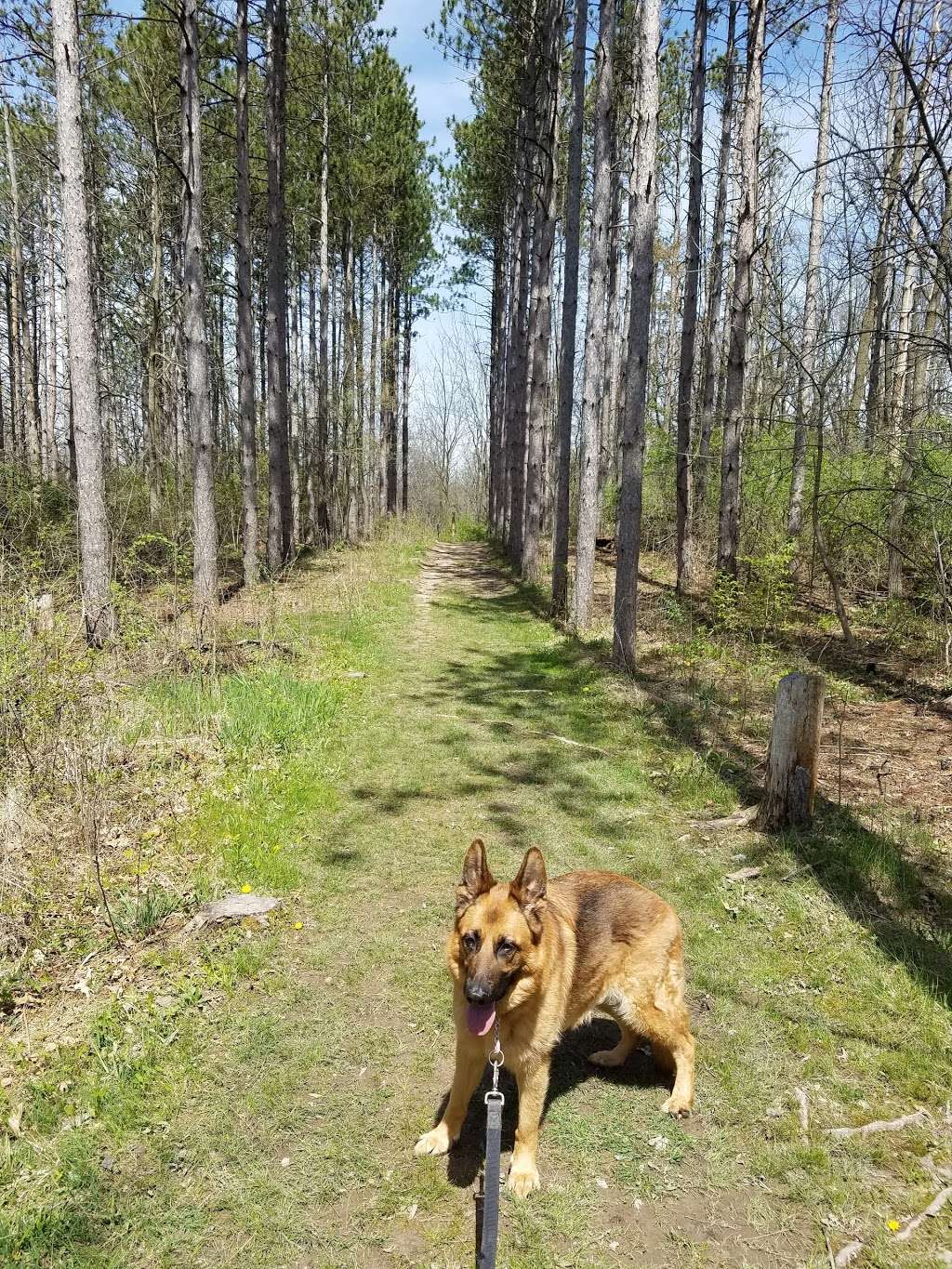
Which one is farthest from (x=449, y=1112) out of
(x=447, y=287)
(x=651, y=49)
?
(x=447, y=287)

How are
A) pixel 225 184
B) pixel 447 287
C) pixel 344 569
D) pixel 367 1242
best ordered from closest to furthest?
pixel 367 1242 < pixel 344 569 < pixel 225 184 < pixel 447 287

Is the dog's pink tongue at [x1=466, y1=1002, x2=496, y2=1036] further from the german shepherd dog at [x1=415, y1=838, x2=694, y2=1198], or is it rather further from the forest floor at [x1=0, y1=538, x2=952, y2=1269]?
the forest floor at [x1=0, y1=538, x2=952, y2=1269]

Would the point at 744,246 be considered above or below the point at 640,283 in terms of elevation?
above

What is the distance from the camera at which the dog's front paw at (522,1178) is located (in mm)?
2766

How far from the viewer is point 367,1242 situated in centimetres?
257

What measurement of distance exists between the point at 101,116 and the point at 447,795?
22340 mm

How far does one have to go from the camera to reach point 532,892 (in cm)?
270

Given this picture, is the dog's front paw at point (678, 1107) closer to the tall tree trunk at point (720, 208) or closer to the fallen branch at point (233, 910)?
the fallen branch at point (233, 910)

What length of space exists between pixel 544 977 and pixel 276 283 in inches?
660

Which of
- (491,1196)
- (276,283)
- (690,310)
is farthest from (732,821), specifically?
(276,283)

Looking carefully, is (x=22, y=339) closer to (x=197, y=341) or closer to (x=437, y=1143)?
(x=197, y=341)

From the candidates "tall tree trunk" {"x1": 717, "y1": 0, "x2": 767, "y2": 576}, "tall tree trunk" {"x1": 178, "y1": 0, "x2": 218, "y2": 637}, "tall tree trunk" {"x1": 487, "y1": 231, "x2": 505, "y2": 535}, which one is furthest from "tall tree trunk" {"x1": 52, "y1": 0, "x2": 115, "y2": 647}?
"tall tree trunk" {"x1": 487, "y1": 231, "x2": 505, "y2": 535}

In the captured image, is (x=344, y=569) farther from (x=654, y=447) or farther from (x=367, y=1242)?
(x=367, y=1242)

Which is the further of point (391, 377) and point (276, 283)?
point (391, 377)
